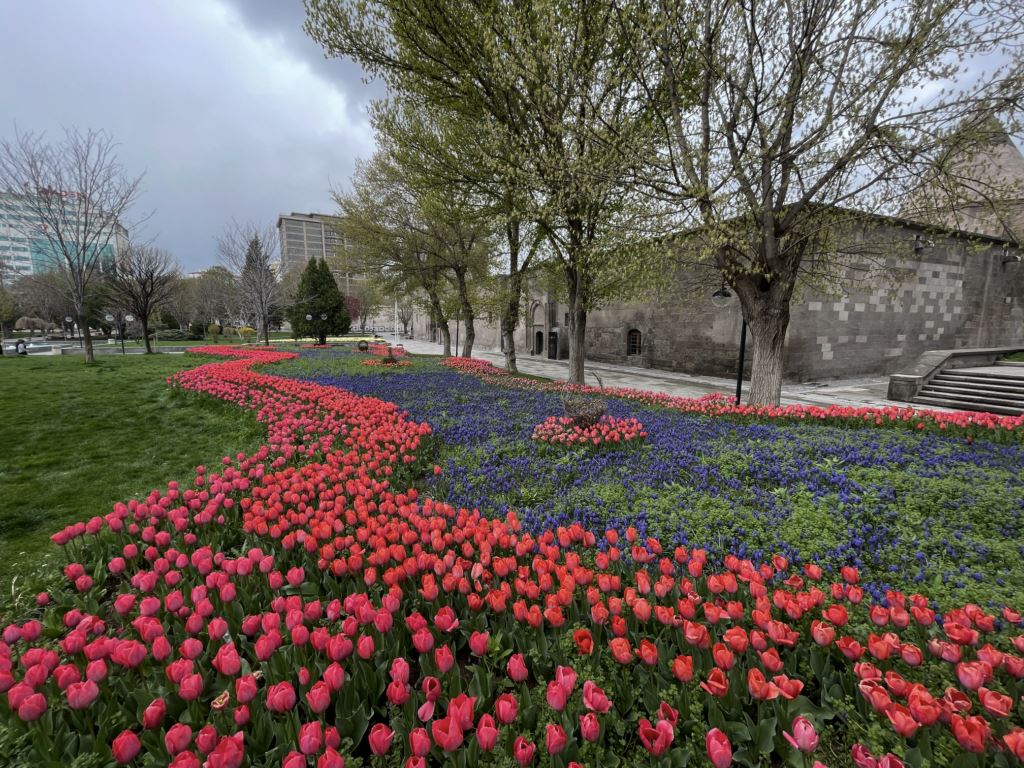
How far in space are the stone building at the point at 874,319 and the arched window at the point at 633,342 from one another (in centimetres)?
7

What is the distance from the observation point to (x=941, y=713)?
5.66 feet

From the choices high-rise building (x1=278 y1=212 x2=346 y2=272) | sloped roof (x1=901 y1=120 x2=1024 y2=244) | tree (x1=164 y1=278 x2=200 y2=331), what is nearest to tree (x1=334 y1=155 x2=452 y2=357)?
sloped roof (x1=901 y1=120 x2=1024 y2=244)

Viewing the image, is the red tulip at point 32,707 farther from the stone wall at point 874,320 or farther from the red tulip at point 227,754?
the stone wall at point 874,320

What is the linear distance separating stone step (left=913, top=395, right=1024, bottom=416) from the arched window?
46.1 ft

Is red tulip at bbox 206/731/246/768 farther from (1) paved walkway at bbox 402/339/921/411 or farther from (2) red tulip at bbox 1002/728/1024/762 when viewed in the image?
(1) paved walkway at bbox 402/339/921/411

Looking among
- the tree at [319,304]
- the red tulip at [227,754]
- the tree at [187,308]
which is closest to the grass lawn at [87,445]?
the red tulip at [227,754]

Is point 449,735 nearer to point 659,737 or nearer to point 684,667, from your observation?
point 659,737

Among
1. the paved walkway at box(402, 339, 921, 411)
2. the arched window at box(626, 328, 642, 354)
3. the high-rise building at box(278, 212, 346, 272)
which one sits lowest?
the paved walkway at box(402, 339, 921, 411)

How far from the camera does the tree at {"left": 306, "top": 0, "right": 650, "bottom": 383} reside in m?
Answer: 9.15

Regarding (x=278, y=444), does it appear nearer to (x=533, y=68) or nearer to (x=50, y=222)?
(x=533, y=68)

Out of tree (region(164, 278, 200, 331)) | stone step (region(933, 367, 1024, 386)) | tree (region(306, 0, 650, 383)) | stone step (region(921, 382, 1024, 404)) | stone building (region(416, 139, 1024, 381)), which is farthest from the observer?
tree (region(164, 278, 200, 331))

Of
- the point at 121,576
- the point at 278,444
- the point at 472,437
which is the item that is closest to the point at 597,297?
the point at 472,437

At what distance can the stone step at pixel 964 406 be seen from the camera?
1316 cm

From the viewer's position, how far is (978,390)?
1451 centimetres
